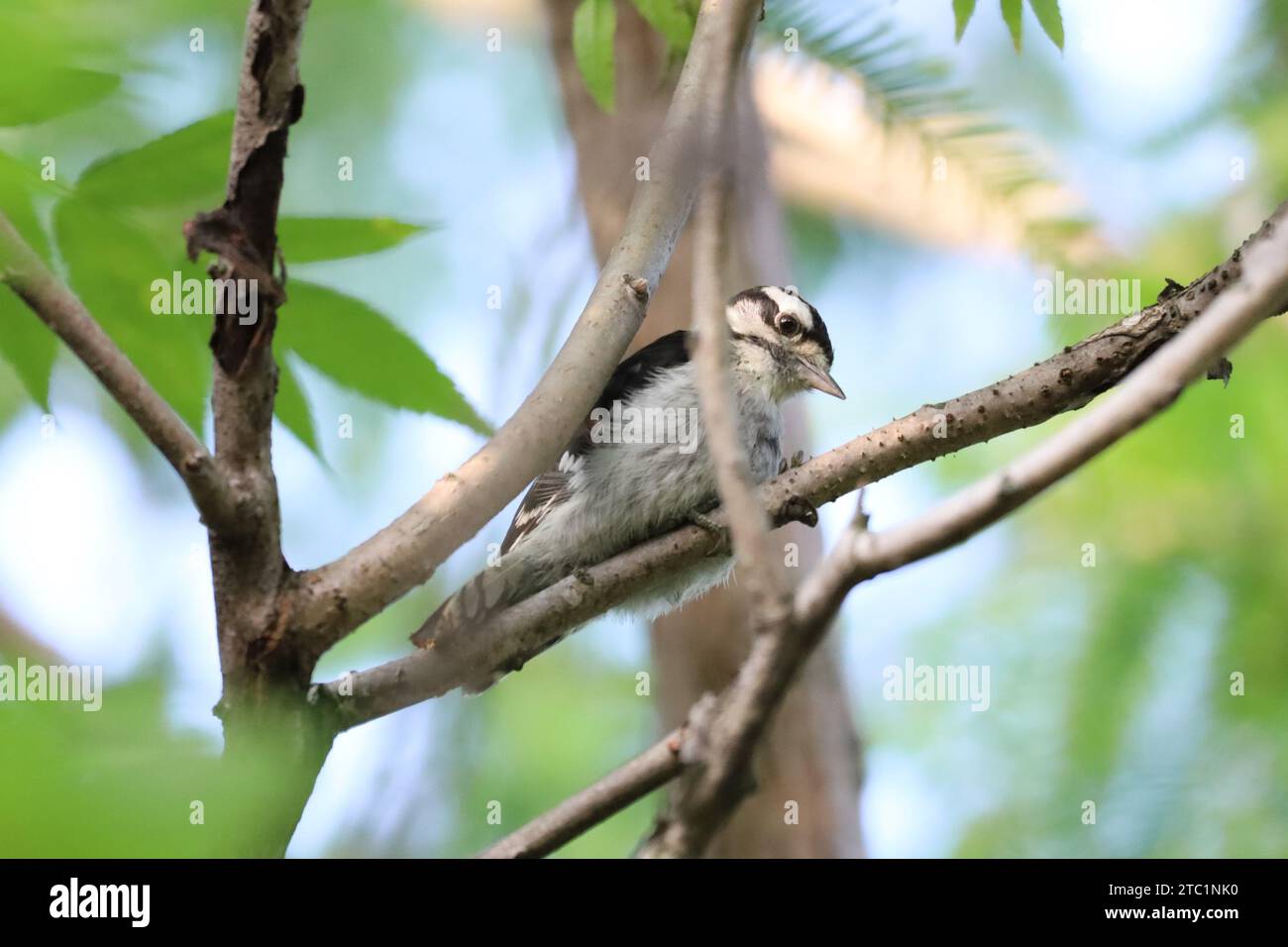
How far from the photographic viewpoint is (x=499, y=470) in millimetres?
2139

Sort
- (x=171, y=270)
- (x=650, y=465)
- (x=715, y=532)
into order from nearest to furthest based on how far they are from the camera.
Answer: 1. (x=171, y=270)
2. (x=715, y=532)
3. (x=650, y=465)

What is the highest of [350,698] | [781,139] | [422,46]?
[422,46]

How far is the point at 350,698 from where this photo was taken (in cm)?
220

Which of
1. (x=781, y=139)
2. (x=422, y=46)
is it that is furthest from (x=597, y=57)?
(x=422, y=46)

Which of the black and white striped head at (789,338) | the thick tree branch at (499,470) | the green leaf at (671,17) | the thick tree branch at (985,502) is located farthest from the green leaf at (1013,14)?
the black and white striped head at (789,338)

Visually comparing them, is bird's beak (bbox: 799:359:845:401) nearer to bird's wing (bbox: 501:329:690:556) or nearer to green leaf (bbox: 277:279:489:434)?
bird's wing (bbox: 501:329:690:556)

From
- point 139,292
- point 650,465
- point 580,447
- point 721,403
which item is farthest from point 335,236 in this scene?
point 580,447

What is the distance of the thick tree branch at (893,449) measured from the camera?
7.80ft

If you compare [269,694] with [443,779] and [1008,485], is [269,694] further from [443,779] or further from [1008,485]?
[443,779]

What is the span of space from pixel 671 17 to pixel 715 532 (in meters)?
1.16

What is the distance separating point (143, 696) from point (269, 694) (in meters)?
1.45

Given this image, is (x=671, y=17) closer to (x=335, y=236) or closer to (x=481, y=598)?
(x=335, y=236)
